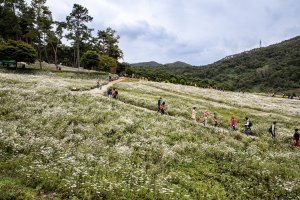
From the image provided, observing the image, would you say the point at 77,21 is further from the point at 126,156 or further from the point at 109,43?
the point at 126,156

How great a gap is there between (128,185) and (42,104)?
69.5 feet

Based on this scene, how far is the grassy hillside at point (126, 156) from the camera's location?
14.4m

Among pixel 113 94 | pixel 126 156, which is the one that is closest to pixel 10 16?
pixel 113 94

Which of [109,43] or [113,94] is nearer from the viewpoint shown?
[113,94]

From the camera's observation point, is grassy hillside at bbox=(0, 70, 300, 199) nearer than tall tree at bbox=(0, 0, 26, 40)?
Yes

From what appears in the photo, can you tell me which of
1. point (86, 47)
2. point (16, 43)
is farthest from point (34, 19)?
point (86, 47)

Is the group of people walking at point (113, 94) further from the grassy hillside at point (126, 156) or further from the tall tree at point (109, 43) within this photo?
the tall tree at point (109, 43)

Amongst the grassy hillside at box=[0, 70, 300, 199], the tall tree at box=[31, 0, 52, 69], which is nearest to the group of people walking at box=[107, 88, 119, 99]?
the grassy hillside at box=[0, 70, 300, 199]

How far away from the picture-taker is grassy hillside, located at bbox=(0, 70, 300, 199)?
47.3ft

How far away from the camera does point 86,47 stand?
11025 centimetres

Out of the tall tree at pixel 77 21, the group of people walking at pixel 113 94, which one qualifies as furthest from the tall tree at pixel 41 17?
the group of people walking at pixel 113 94

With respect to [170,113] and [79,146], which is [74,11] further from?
[79,146]

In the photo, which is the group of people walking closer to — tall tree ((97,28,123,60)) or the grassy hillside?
the grassy hillside

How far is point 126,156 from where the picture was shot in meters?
20.1
